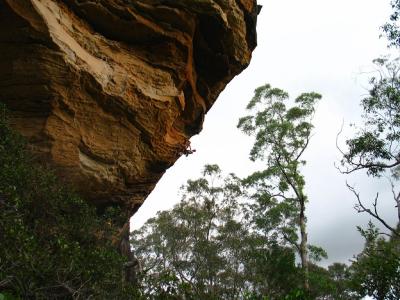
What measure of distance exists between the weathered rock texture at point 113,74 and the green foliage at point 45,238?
1079 mm

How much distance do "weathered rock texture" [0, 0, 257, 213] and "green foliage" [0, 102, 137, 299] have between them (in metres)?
1.08

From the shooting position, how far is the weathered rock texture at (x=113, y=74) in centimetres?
917

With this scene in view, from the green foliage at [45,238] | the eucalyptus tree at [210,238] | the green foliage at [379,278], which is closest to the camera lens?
the green foliage at [45,238]

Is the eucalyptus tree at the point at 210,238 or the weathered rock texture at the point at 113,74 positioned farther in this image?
the eucalyptus tree at the point at 210,238

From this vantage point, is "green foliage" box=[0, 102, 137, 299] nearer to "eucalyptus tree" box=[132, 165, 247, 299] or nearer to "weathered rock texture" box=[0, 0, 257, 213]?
"weathered rock texture" box=[0, 0, 257, 213]

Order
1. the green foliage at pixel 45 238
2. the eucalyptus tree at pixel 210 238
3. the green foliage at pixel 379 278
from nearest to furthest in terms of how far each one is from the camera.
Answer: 1. the green foliage at pixel 45 238
2. the green foliage at pixel 379 278
3. the eucalyptus tree at pixel 210 238

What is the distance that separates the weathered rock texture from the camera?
30.1 ft

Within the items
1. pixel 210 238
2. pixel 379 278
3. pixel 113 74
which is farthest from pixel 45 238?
pixel 210 238

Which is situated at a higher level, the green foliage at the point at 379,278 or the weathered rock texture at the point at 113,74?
the weathered rock texture at the point at 113,74

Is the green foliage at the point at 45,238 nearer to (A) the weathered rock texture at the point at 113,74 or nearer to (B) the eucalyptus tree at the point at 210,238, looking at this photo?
(A) the weathered rock texture at the point at 113,74

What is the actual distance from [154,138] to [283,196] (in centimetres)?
1215

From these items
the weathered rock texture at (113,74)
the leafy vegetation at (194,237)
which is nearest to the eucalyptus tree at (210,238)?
the leafy vegetation at (194,237)

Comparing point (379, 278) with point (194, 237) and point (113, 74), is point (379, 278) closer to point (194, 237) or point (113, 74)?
point (113, 74)

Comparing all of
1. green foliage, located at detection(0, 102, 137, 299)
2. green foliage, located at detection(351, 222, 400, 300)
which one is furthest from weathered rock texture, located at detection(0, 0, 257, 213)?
green foliage, located at detection(351, 222, 400, 300)
